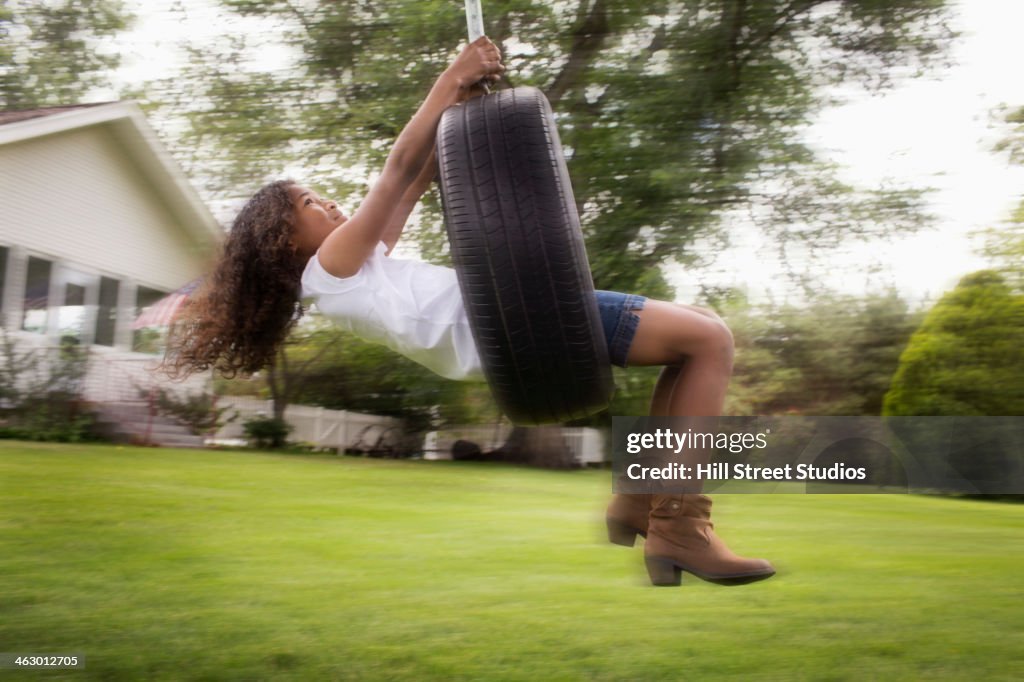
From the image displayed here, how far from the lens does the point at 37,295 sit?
5418 mm

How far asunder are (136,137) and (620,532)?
2918mm

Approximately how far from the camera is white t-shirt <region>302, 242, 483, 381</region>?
2088 mm

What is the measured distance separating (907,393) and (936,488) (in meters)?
0.95

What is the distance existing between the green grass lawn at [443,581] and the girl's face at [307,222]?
1310mm

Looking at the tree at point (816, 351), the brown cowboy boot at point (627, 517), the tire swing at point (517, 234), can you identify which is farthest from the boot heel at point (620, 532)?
the tree at point (816, 351)

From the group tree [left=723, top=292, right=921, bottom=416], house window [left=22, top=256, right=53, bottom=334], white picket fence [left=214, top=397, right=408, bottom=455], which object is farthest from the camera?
white picket fence [left=214, top=397, right=408, bottom=455]

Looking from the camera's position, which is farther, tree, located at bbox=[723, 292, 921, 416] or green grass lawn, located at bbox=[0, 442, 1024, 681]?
tree, located at bbox=[723, 292, 921, 416]

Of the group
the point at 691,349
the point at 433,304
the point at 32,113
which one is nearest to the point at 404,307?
the point at 433,304

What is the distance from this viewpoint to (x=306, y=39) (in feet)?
10.7

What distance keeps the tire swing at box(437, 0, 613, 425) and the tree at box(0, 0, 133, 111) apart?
7.06ft

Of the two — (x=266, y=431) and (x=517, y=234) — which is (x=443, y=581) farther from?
(x=266, y=431)

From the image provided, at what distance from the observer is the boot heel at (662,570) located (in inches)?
85.0

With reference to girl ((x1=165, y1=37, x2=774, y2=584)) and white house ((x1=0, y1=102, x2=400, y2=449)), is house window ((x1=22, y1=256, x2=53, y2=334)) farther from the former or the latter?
girl ((x1=165, y1=37, x2=774, y2=584))

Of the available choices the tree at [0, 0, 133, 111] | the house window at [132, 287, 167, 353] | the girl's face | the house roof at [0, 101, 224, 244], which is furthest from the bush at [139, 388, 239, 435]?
the girl's face
